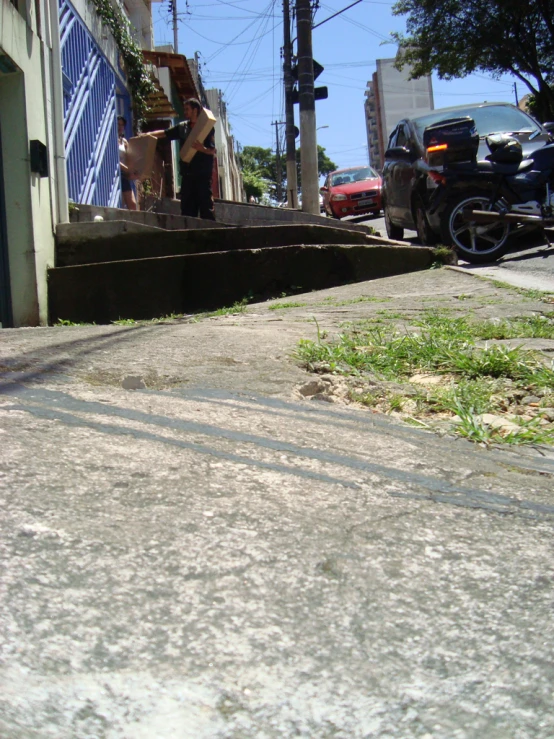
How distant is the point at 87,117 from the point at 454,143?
4530 mm

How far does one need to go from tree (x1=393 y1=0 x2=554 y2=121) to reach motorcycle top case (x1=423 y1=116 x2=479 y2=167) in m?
16.6

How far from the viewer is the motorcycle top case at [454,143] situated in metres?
7.82

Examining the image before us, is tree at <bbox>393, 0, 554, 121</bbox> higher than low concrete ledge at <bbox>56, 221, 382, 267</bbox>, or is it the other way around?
tree at <bbox>393, 0, 554, 121</bbox>

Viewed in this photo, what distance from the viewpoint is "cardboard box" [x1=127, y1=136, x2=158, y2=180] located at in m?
10.3

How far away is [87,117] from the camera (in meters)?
9.52

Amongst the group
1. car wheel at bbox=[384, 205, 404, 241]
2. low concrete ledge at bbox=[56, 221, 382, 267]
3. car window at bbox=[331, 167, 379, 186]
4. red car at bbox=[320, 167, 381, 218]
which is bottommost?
low concrete ledge at bbox=[56, 221, 382, 267]

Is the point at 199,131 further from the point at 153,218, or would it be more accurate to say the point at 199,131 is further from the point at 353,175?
the point at 353,175

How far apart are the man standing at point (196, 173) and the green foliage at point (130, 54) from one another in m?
2.48

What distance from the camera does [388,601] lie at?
1.49 meters

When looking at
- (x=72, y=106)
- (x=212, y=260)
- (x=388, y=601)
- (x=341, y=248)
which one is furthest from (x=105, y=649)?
(x=72, y=106)

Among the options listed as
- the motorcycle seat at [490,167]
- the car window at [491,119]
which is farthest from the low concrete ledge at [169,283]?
the car window at [491,119]

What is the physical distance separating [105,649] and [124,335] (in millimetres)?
2927

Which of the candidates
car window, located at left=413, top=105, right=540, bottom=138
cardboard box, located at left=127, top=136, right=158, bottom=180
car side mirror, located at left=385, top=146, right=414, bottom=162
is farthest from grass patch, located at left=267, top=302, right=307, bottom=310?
cardboard box, located at left=127, top=136, right=158, bottom=180

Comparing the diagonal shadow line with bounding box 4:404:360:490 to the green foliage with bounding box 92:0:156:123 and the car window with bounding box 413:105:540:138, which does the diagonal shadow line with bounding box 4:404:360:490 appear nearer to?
the car window with bounding box 413:105:540:138
